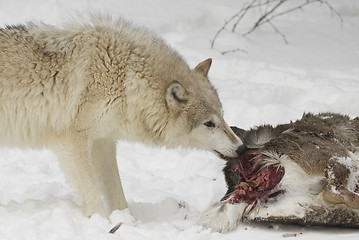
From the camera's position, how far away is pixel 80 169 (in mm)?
4328

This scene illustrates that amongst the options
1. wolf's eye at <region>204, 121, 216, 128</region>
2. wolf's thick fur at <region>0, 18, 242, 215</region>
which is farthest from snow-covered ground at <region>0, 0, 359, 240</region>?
wolf's eye at <region>204, 121, 216, 128</region>

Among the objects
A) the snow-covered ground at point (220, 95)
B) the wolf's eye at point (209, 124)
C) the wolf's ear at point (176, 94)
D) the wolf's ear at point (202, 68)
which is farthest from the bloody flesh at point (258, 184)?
the wolf's ear at point (202, 68)

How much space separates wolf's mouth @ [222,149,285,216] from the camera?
3.93m

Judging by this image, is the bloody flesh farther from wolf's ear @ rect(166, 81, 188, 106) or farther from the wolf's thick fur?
wolf's ear @ rect(166, 81, 188, 106)

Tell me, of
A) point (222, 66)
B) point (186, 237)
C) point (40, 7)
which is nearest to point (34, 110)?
point (186, 237)

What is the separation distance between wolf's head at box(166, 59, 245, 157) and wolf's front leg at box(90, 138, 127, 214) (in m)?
0.65

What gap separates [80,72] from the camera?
14.2 ft

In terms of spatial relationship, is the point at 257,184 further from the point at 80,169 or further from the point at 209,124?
the point at 80,169

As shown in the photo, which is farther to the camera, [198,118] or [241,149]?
[198,118]

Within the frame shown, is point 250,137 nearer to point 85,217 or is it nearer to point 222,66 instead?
point 85,217

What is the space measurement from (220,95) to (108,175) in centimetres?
298

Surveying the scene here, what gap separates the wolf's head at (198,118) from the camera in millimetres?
4457

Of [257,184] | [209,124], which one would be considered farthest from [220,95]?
[257,184]

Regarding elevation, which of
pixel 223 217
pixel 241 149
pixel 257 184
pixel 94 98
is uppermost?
pixel 94 98
